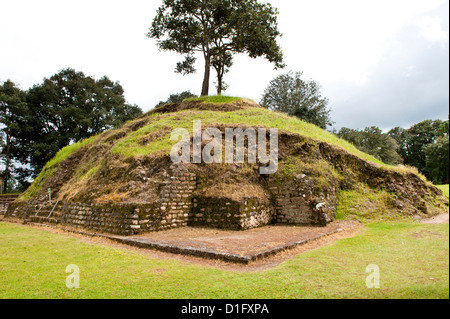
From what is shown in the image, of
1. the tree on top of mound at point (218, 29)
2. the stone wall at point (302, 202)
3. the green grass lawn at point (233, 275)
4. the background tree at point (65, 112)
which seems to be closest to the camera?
the green grass lawn at point (233, 275)

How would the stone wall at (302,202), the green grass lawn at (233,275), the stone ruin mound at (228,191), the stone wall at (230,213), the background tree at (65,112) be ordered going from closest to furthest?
the green grass lawn at (233,275) → the stone wall at (230,213) → the stone ruin mound at (228,191) → the stone wall at (302,202) → the background tree at (65,112)

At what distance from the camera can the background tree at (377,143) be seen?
2997cm

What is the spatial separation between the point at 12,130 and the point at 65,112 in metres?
6.13

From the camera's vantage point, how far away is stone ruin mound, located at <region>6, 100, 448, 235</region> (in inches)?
327

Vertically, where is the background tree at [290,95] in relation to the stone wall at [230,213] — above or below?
above

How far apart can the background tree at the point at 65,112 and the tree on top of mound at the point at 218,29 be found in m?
17.1

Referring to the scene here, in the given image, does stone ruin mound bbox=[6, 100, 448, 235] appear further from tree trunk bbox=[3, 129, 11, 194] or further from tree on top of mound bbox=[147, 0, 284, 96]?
tree trunk bbox=[3, 129, 11, 194]

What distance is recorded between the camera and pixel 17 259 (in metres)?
5.41

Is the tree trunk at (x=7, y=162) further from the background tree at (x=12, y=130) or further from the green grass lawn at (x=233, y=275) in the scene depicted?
the green grass lawn at (x=233, y=275)

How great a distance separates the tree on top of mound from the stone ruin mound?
9.83 metres

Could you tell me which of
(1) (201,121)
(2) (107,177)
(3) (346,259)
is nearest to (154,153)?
(2) (107,177)

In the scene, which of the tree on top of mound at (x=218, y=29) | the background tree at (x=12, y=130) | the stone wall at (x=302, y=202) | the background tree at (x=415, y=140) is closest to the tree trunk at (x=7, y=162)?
the background tree at (x=12, y=130)

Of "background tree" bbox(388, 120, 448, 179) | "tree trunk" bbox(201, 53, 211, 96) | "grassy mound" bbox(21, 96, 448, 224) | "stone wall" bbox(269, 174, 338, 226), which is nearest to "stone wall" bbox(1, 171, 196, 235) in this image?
"grassy mound" bbox(21, 96, 448, 224)
